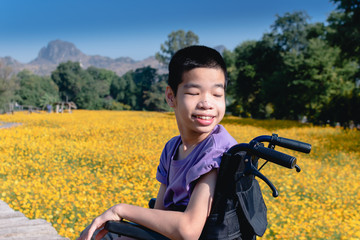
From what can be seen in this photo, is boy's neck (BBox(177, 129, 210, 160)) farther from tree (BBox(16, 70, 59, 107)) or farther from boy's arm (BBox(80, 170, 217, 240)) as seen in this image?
tree (BBox(16, 70, 59, 107))

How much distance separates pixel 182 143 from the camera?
1804 millimetres

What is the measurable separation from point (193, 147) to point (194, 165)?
209 mm

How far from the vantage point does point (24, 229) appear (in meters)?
3.05

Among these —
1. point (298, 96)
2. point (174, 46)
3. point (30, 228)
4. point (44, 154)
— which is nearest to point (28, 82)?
point (174, 46)

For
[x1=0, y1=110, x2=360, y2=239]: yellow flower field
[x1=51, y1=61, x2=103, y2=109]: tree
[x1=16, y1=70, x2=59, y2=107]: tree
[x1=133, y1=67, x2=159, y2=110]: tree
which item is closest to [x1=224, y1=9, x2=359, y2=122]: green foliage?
[x1=0, y1=110, x2=360, y2=239]: yellow flower field

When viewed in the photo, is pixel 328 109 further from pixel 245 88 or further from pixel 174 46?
pixel 174 46

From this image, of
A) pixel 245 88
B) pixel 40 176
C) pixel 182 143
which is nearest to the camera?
pixel 182 143

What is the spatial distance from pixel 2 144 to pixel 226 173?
375 inches

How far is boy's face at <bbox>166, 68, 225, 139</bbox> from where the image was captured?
1.46 m

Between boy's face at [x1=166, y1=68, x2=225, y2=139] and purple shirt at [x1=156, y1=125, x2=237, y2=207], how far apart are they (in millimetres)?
76

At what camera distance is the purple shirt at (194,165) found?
139cm

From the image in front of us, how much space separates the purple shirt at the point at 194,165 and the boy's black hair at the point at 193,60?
1.03ft

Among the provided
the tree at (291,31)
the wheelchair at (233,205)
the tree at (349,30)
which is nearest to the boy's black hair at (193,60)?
the wheelchair at (233,205)

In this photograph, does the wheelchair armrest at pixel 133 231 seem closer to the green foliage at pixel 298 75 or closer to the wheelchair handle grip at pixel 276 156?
the wheelchair handle grip at pixel 276 156
